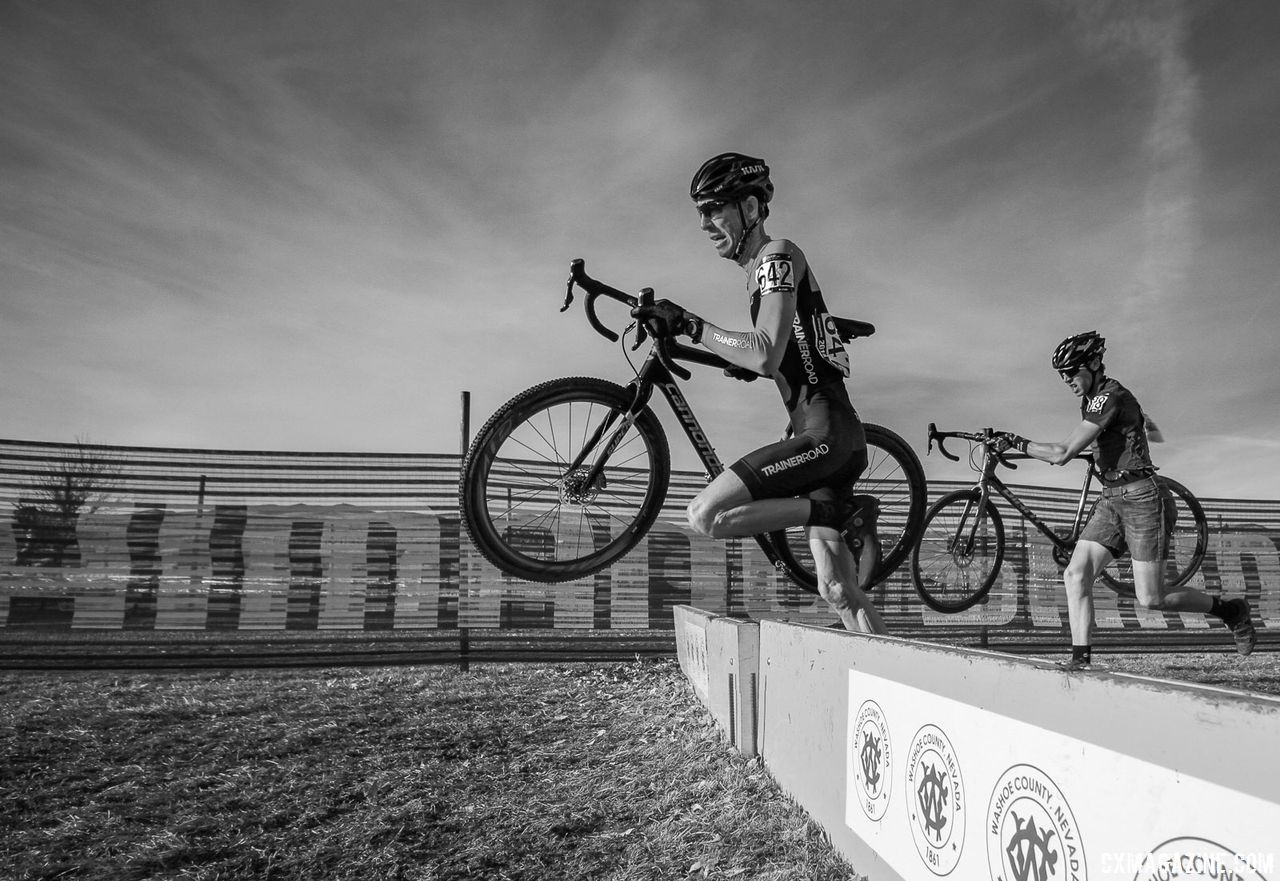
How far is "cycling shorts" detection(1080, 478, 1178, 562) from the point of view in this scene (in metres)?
5.04

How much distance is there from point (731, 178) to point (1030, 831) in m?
2.72

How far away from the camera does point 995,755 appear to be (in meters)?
1.83

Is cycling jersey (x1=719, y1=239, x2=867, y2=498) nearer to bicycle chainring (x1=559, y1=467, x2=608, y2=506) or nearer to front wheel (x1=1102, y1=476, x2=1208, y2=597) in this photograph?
bicycle chainring (x1=559, y1=467, x2=608, y2=506)

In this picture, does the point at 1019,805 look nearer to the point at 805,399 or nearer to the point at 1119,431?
the point at 805,399

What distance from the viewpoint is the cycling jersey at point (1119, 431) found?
523cm

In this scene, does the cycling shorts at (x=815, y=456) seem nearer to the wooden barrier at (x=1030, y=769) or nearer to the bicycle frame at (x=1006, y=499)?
the wooden barrier at (x=1030, y=769)

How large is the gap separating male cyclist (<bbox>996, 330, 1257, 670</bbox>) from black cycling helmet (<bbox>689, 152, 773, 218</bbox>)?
127 inches

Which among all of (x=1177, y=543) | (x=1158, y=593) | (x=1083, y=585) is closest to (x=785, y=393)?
(x=1083, y=585)

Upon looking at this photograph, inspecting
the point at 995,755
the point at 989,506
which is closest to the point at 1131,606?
the point at 989,506

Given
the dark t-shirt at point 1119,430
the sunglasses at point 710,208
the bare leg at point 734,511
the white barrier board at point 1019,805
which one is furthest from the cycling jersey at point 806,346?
the dark t-shirt at point 1119,430

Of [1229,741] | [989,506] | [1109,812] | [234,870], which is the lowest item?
[234,870]

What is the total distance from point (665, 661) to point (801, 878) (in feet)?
16.4

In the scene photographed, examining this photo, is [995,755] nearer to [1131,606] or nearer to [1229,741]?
[1229,741]

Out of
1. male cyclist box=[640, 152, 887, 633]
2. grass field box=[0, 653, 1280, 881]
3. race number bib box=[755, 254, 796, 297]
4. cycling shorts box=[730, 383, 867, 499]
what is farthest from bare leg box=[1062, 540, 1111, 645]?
race number bib box=[755, 254, 796, 297]
